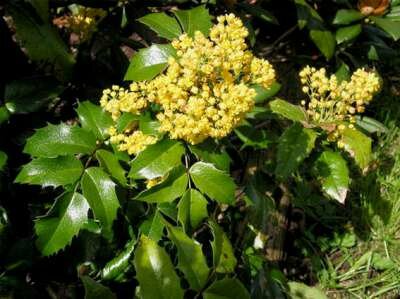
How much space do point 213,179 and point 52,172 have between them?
0.43 meters

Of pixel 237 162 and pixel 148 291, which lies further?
pixel 237 162

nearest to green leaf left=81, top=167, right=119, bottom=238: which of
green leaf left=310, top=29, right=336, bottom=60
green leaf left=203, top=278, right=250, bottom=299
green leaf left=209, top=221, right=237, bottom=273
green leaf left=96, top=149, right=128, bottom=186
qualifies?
green leaf left=96, top=149, right=128, bottom=186

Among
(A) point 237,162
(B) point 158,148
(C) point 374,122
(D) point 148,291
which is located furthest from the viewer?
(C) point 374,122

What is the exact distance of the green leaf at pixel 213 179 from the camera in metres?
1.38

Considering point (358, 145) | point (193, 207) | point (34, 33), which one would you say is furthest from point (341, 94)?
point (34, 33)

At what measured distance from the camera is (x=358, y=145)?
153cm

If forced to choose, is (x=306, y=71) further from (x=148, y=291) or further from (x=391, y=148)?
(x=391, y=148)

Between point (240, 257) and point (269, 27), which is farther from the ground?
point (269, 27)

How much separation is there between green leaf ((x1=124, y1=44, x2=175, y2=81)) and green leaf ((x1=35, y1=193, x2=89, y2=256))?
38 centimetres

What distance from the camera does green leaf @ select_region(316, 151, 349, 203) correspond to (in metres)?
1.58

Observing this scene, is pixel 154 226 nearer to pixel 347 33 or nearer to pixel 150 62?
pixel 150 62

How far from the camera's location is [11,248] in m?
1.48

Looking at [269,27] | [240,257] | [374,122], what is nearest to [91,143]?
[240,257]

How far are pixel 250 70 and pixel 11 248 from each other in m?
0.83
